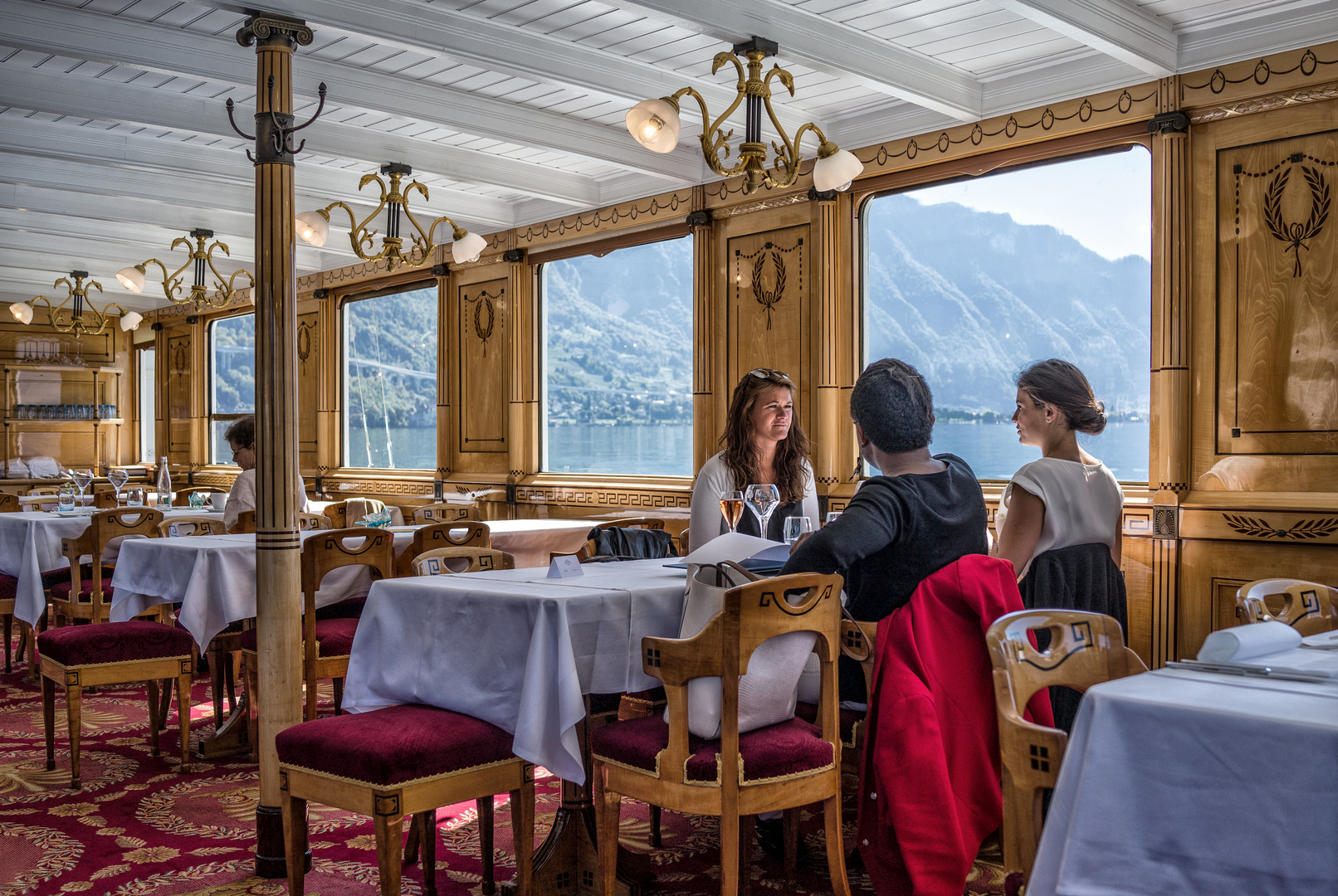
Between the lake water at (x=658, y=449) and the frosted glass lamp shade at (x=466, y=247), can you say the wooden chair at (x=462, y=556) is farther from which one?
the frosted glass lamp shade at (x=466, y=247)

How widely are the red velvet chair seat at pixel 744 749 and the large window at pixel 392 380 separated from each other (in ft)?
27.3

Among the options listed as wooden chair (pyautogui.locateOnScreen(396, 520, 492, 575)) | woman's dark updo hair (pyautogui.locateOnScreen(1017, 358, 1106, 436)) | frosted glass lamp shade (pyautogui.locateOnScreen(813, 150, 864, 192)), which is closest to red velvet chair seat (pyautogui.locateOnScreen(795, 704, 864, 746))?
woman's dark updo hair (pyautogui.locateOnScreen(1017, 358, 1106, 436))

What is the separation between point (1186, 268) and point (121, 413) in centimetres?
1446

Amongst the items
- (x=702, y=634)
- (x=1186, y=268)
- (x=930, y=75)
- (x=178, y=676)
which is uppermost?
(x=930, y=75)

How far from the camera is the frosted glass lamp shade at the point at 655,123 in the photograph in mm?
4625

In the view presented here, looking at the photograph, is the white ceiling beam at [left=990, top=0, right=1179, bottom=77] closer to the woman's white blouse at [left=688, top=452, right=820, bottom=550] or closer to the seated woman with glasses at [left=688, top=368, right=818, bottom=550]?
the seated woman with glasses at [left=688, top=368, right=818, bottom=550]

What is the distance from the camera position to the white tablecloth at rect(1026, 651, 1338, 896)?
143 centimetres

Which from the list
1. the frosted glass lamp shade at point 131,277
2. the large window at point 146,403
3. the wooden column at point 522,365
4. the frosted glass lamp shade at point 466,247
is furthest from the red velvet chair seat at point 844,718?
the large window at point 146,403

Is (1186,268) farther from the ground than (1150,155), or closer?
closer

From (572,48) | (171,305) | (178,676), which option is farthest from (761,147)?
Answer: (171,305)

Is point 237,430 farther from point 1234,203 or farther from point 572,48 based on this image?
point 1234,203

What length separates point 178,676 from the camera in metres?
4.46

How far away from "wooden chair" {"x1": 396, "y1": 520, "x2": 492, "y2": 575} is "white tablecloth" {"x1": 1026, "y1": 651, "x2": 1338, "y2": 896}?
351 cm

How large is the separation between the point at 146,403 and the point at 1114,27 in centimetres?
1425
